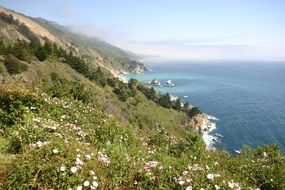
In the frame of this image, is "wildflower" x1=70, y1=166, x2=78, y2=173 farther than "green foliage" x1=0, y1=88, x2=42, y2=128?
No

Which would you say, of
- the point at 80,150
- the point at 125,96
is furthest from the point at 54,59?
the point at 80,150

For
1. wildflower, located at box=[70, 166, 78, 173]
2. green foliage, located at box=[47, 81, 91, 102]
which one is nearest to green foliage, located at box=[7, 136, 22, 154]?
wildflower, located at box=[70, 166, 78, 173]

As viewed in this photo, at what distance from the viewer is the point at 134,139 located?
12531 mm

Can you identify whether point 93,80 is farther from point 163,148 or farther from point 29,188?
point 29,188

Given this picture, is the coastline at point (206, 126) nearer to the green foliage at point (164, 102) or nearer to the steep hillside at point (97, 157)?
the green foliage at point (164, 102)

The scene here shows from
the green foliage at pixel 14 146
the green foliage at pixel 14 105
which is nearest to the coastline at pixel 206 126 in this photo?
the green foliage at pixel 14 105

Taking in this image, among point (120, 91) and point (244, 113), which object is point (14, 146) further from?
point (244, 113)

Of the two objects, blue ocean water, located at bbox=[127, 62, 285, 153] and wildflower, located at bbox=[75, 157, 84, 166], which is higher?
wildflower, located at bbox=[75, 157, 84, 166]

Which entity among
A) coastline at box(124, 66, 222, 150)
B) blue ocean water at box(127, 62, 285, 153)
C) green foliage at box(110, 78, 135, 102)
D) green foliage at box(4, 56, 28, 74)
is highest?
green foliage at box(4, 56, 28, 74)

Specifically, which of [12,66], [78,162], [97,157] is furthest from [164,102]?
[78,162]

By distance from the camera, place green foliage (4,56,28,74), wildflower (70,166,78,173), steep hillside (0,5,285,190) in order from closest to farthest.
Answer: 1. wildflower (70,166,78,173)
2. steep hillside (0,5,285,190)
3. green foliage (4,56,28,74)

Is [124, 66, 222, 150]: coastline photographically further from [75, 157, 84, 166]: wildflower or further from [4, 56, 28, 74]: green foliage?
[75, 157, 84, 166]: wildflower

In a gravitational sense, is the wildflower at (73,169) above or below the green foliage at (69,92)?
above

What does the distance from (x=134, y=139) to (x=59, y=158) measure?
6130mm
